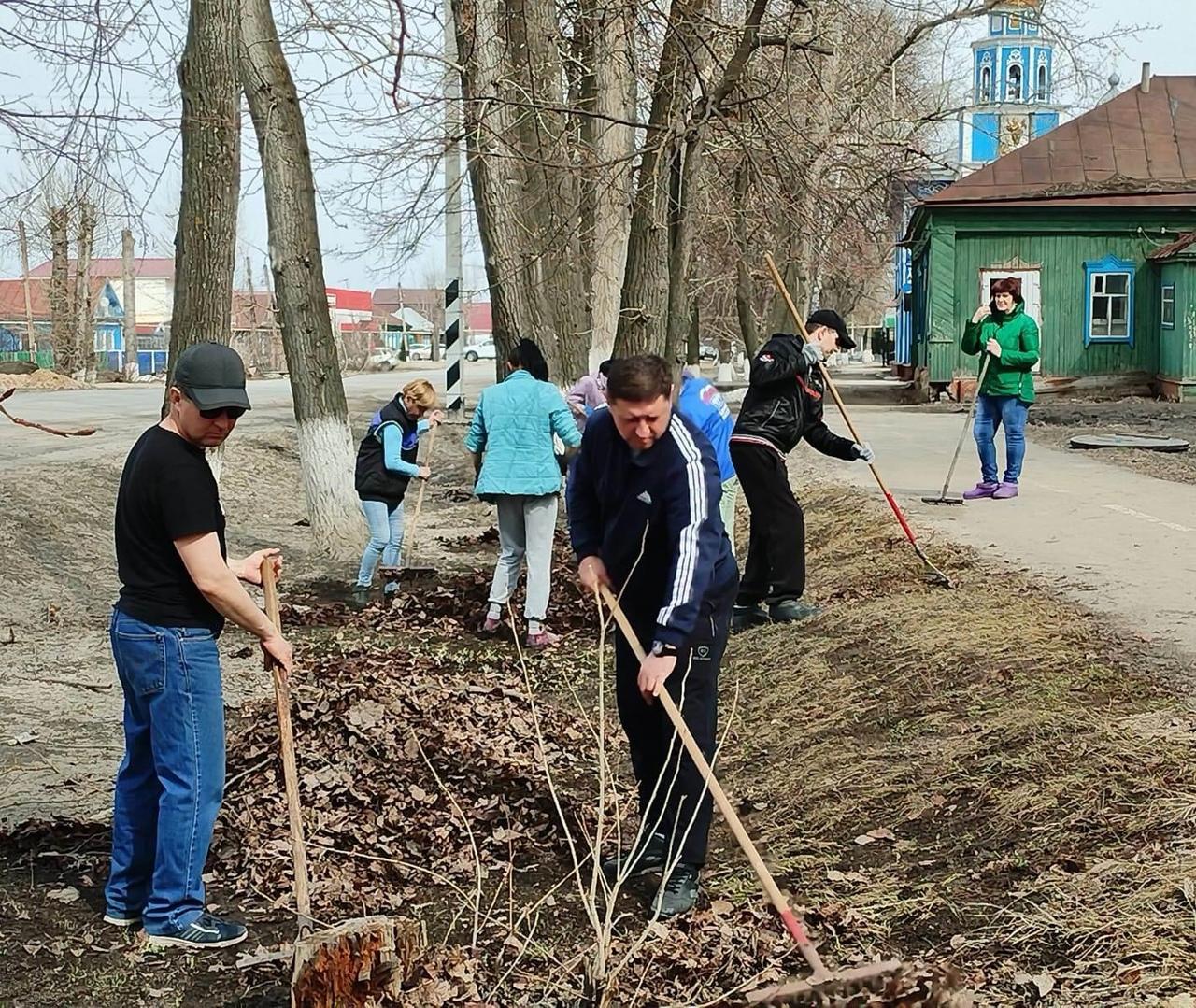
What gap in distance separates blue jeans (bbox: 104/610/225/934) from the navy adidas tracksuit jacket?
139 cm

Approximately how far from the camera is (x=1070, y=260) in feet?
96.5

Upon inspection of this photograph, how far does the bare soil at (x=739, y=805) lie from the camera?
4242mm

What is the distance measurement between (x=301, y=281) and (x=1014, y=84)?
5033 cm

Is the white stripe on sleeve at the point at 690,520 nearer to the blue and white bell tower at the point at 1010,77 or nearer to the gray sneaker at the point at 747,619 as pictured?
the gray sneaker at the point at 747,619

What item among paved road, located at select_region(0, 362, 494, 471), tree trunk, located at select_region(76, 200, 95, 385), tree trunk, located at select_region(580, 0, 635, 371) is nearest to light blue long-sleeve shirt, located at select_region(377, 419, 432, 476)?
tree trunk, located at select_region(580, 0, 635, 371)

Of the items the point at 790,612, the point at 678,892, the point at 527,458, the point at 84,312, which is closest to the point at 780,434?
the point at 790,612

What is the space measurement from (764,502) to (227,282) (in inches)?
191

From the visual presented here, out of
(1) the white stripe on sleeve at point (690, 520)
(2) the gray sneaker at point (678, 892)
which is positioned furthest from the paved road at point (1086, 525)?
(1) the white stripe on sleeve at point (690, 520)

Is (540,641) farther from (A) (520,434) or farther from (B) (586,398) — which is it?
(B) (586,398)

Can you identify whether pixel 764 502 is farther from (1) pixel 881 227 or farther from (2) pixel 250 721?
(1) pixel 881 227

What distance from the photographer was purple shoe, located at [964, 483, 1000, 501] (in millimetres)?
12680

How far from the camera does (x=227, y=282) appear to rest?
35.5ft

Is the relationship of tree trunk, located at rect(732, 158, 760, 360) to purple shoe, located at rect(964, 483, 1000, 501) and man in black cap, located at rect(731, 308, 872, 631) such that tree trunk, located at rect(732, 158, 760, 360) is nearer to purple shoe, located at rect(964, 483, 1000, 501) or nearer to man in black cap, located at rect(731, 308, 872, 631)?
purple shoe, located at rect(964, 483, 1000, 501)

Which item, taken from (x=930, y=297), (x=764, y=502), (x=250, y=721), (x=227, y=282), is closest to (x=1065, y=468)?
(x=764, y=502)
